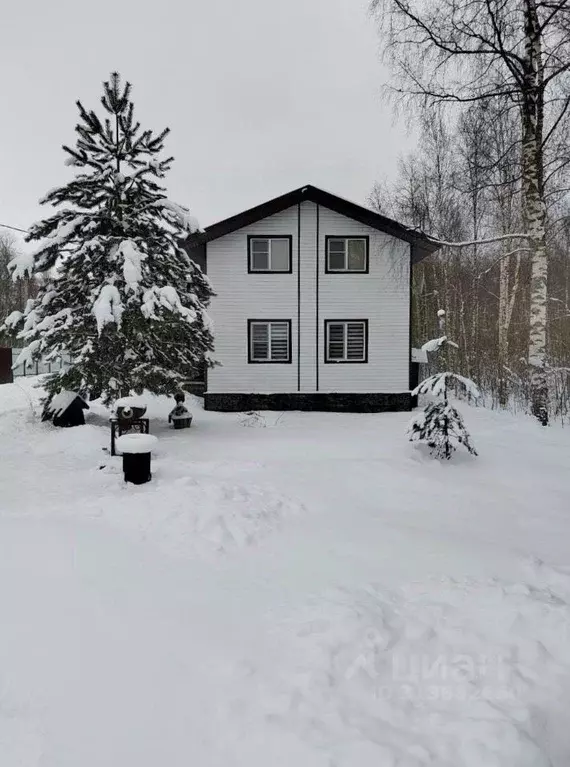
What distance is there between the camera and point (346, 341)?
14344 millimetres

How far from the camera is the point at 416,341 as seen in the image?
25609 mm

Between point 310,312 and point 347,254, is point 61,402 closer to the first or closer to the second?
point 310,312

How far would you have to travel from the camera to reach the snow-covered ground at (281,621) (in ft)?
7.14

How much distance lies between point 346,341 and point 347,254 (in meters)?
2.64

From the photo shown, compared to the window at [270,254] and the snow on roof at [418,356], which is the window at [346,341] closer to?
the snow on roof at [418,356]

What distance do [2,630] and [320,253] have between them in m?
12.8

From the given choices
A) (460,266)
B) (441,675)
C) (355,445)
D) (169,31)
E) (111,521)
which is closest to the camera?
(441,675)

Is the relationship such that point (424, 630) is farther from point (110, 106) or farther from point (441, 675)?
point (110, 106)

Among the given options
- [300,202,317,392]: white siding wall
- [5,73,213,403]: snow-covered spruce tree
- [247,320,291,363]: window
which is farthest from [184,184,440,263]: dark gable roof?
[5,73,213,403]: snow-covered spruce tree

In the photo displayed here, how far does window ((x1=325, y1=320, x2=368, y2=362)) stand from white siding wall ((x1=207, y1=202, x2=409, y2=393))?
18 cm

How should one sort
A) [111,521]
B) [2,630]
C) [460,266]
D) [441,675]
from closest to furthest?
[441,675] < [2,630] < [111,521] < [460,266]

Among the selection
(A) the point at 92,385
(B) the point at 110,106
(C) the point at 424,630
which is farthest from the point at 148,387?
(C) the point at 424,630

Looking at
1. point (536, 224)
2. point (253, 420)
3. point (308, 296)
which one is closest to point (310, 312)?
point (308, 296)

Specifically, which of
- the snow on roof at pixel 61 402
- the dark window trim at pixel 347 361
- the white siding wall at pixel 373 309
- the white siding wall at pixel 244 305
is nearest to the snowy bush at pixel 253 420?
the white siding wall at pixel 244 305
